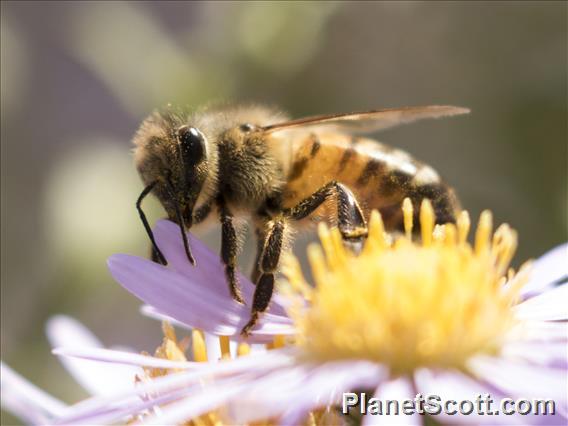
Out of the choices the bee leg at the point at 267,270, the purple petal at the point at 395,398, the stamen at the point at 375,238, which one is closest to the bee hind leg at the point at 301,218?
the bee leg at the point at 267,270

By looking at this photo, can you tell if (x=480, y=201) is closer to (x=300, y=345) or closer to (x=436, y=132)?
(x=436, y=132)

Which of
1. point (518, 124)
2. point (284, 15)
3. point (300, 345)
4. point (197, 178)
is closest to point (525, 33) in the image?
point (518, 124)

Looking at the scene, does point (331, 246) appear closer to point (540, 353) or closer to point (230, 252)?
point (230, 252)

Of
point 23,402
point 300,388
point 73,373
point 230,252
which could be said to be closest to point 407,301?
point 300,388

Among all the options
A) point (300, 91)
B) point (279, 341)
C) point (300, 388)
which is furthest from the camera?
point (300, 91)

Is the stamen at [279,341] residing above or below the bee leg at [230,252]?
below

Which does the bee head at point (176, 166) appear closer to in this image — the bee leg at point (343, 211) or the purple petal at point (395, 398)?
the bee leg at point (343, 211)

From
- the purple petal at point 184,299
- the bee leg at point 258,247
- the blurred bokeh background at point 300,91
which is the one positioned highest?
the blurred bokeh background at point 300,91
